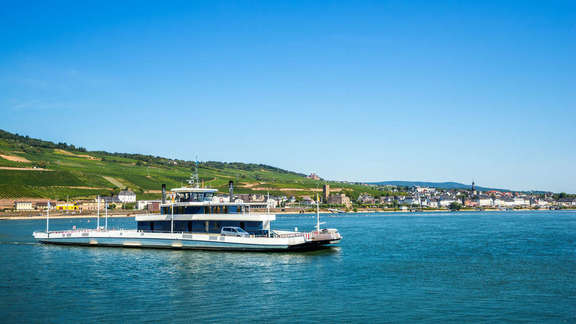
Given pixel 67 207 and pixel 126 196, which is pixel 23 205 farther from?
pixel 126 196

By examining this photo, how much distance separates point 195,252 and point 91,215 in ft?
344

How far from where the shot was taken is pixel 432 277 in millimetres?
36125

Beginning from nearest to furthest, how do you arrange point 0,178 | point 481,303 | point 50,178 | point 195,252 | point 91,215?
point 481,303
point 195,252
point 91,215
point 0,178
point 50,178

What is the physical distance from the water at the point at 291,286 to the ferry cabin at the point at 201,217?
4.12 meters

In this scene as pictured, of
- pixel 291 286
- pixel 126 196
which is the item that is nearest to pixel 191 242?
pixel 291 286

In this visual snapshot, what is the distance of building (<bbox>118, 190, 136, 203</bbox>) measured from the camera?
174350mm

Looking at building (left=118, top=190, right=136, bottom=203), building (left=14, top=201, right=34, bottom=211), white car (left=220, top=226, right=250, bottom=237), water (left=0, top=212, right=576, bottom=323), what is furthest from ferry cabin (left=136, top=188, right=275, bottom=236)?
building (left=118, top=190, right=136, bottom=203)

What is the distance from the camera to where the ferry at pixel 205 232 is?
50.0 m

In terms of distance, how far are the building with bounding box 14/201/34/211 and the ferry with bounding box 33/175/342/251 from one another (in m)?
95.7

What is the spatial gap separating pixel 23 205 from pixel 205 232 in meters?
112

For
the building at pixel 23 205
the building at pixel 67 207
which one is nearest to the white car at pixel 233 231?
the building at pixel 23 205

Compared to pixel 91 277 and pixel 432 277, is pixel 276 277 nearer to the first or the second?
pixel 432 277

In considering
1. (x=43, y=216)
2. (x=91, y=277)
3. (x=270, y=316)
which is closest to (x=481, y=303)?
(x=270, y=316)

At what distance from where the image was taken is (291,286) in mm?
33031
